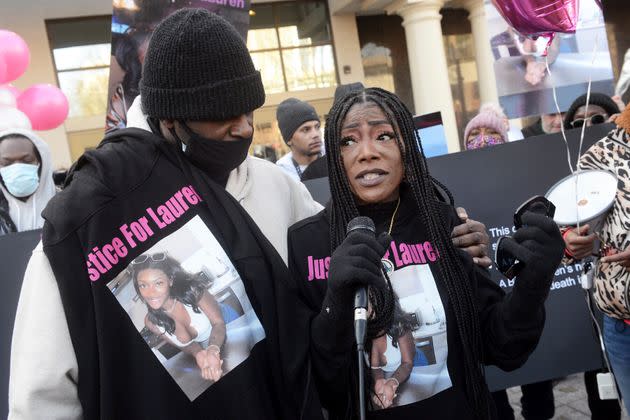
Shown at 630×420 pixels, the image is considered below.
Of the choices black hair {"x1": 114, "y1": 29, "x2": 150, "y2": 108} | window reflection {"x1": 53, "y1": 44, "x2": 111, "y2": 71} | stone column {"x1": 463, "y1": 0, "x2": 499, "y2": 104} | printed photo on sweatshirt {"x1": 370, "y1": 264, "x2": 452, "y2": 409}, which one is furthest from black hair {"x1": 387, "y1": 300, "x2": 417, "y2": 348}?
stone column {"x1": 463, "y1": 0, "x2": 499, "y2": 104}

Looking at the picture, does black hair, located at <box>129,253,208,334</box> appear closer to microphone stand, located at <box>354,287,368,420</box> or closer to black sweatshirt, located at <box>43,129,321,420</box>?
black sweatshirt, located at <box>43,129,321,420</box>

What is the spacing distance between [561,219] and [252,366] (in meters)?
1.34

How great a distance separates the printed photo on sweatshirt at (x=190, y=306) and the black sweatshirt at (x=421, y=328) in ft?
0.76

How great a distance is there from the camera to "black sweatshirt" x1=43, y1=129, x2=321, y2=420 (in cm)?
131

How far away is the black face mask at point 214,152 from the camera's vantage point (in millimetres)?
1485

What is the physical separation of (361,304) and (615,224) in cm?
135

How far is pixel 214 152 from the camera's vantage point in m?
1.51

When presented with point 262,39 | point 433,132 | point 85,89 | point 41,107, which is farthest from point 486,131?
point 85,89

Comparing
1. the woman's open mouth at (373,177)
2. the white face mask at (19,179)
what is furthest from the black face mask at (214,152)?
the white face mask at (19,179)

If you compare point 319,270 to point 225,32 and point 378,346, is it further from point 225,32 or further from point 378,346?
point 225,32

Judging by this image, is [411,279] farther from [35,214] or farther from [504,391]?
[35,214]

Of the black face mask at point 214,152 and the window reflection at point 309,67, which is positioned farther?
the window reflection at point 309,67

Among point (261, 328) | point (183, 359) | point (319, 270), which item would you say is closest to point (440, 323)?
point (319, 270)

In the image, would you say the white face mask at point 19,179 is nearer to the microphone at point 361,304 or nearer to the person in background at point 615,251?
the microphone at point 361,304
